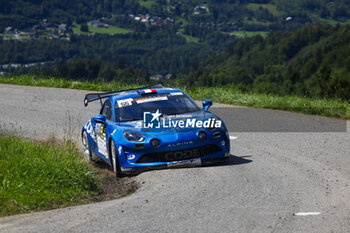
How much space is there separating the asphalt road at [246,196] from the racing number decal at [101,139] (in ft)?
4.49

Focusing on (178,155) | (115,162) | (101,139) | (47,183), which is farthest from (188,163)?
(47,183)

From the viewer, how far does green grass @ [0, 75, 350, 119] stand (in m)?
15.9

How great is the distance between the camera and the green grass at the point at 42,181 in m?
7.76

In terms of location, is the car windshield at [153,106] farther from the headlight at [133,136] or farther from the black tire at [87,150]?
the black tire at [87,150]

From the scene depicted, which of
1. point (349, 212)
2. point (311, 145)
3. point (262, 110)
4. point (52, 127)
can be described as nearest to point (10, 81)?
point (52, 127)

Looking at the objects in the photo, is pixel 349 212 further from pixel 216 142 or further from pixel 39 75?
pixel 39 75

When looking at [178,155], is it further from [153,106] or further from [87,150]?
[87,150]

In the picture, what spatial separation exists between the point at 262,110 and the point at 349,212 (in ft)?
32.8

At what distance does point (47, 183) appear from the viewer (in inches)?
331

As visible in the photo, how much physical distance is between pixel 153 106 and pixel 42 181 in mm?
2870

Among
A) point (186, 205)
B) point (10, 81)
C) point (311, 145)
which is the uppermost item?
point (186, 205)

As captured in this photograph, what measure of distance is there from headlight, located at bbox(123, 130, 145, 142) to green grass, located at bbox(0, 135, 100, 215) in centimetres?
81

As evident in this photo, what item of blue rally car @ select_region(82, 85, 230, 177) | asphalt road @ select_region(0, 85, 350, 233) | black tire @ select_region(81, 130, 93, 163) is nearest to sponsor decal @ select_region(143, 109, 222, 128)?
blue rally car @ select_region(82, 85, 230, 177)

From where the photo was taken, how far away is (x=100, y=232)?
6129 mm
